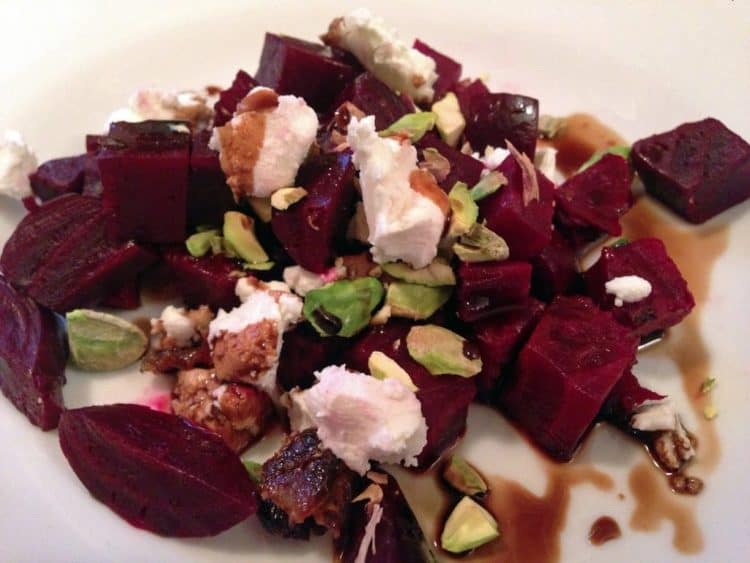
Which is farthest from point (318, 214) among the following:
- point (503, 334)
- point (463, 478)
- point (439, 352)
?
point (463, 478)

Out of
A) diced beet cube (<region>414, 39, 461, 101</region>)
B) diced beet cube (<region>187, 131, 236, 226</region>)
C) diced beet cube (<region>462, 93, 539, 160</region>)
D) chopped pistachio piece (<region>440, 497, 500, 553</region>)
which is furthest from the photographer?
diced beet cube (<region>414, 39, 461, 101</region>)

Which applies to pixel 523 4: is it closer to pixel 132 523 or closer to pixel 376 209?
pixel 376 209

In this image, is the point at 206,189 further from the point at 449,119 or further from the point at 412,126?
the point at 449,119

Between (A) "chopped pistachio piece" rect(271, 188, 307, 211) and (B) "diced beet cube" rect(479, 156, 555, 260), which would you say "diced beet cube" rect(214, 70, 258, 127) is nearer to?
(A) "chopped pistachio piece" rect(271, 188, 307, 211)

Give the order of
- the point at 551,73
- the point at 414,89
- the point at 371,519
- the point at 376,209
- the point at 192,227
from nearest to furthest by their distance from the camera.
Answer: the point at 371,519 → the point at 376,209 → the point at 192,227 → the point at 414,89 → the point at 551,73

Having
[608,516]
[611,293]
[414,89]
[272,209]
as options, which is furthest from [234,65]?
[608,516]

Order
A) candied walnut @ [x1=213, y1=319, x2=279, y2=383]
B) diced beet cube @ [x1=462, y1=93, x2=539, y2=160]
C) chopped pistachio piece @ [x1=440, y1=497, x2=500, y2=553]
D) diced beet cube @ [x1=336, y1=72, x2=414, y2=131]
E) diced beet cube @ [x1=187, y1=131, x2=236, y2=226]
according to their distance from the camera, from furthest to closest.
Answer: diced beet cube @ [x1=462, y1=93, x2=539, y2=160] → diced beet cube @ [x1=336, y1=72, x2=414, y2=131] → diced beet cube @ [x1=187, y1=131, x2=236, y2=226] → candied walnut @ [x1=213, y1=319, x2=279, y2=383] → chopped pistachio piece @ [x1=440, y1=497, x2=500, y2=553]

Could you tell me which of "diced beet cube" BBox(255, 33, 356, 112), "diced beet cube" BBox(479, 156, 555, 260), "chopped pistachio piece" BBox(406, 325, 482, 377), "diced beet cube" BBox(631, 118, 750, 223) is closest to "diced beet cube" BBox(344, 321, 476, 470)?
"chopped pistachio piece" BBox(406, 325, 482, 377)
